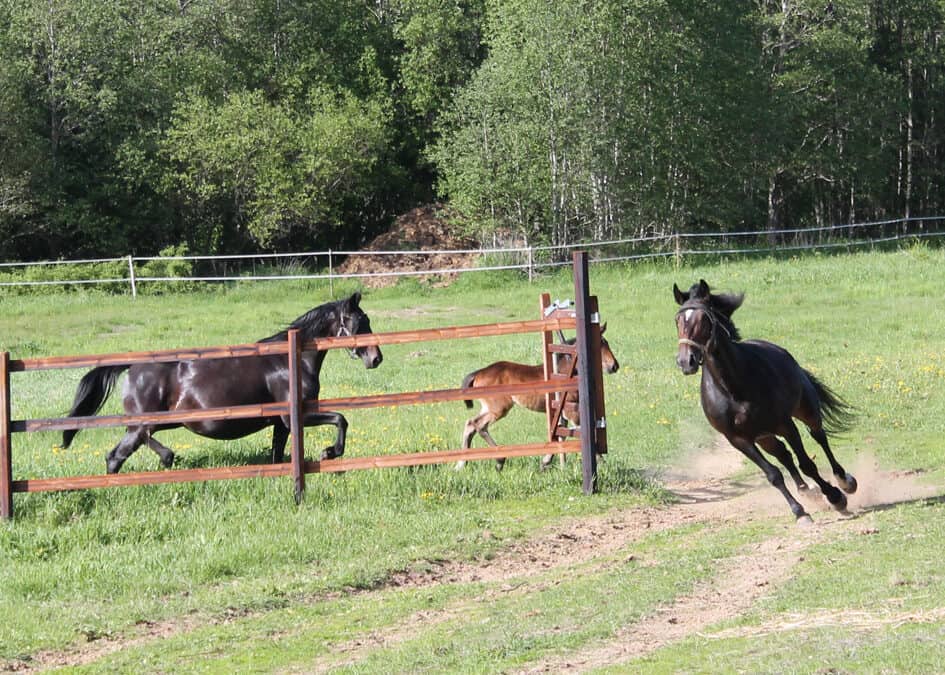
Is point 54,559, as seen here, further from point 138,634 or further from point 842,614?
point 842,614

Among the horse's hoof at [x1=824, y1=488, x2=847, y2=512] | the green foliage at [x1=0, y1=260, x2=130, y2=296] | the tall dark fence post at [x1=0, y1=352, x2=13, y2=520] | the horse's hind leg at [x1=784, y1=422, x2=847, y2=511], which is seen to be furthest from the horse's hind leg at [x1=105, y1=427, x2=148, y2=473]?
the green foliage at [x1=0, y1=260, x2=130, y2=296]

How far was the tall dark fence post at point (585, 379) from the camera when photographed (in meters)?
11.3

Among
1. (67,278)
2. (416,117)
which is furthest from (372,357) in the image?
(416,117)

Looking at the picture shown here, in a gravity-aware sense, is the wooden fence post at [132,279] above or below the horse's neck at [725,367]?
above

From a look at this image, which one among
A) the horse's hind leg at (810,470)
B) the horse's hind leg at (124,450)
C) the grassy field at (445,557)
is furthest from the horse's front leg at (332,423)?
the horse's hind leg at (810,470)

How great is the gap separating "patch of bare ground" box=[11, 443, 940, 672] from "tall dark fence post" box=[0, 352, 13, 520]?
145 inches

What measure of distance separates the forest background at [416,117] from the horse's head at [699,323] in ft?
91.9

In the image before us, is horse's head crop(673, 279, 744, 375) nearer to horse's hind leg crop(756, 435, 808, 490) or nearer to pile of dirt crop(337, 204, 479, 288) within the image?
horse's hind leg crop(756, 435, 808, 490)

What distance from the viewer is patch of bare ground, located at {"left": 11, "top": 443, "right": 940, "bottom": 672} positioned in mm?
6941

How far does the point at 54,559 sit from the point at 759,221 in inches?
1718

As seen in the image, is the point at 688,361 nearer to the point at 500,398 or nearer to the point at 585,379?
the point at 585,379

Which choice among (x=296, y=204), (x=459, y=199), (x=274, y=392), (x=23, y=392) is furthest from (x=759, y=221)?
(x=274, y=392)

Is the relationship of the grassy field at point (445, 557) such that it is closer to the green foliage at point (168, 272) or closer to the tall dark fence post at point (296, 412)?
the tall dark fence post at point (296, 412)

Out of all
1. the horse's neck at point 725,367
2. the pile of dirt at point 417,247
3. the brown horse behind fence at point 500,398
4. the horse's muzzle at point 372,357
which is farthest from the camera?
the pile of dirt at point 417,247
